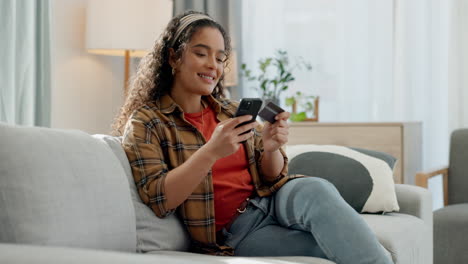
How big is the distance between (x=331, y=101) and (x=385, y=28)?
561 mm

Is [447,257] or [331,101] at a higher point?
[331,101]

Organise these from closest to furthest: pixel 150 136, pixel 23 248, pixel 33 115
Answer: pixel 23 248
pixel 150 136
pixel 33 115

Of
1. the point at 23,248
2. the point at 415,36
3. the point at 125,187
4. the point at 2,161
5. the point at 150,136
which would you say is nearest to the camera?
the point at 23,248

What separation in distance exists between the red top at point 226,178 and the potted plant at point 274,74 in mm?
1896

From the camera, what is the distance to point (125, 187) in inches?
58.2

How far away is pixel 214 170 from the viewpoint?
1662 mm

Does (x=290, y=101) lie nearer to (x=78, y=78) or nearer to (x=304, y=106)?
(x=304, y=106)

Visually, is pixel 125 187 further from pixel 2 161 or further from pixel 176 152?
pixel 2 161

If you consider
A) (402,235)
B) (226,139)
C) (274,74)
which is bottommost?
(402,235)

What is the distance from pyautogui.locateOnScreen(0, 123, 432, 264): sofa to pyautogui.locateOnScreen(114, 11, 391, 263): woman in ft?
0.19

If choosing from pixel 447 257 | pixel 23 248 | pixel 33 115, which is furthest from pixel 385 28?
pixel 23 248

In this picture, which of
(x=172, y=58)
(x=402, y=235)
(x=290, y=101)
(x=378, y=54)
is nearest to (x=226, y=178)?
(x=172, y=58)

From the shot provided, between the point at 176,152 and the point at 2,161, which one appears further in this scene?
the point at 176,152

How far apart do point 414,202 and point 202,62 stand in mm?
1016
